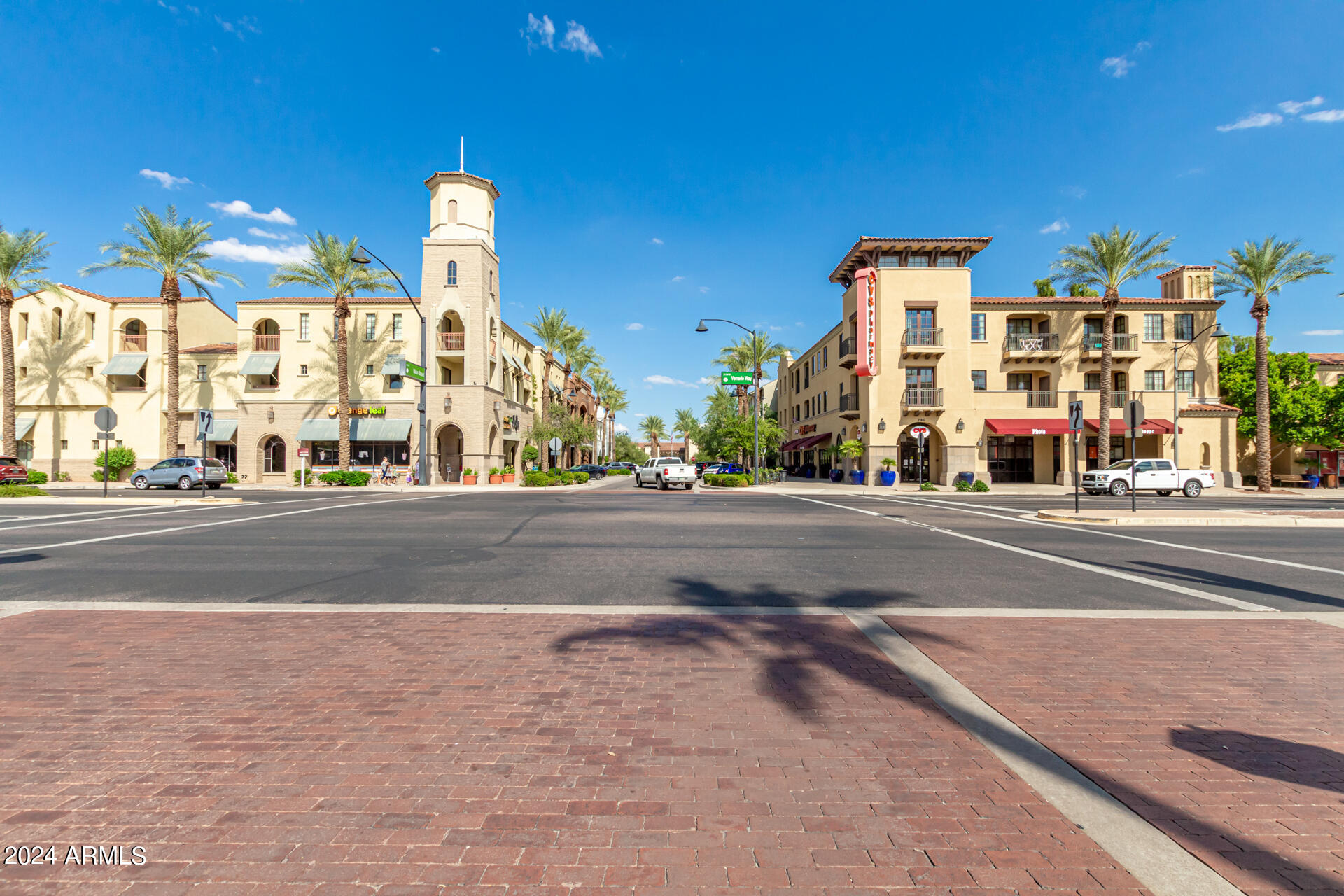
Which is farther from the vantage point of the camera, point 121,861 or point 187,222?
point 187,222

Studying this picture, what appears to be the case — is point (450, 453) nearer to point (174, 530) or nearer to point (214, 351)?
point (214, 351)

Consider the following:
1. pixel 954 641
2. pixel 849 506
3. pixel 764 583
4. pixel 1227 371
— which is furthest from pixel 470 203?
pixel 1227 371

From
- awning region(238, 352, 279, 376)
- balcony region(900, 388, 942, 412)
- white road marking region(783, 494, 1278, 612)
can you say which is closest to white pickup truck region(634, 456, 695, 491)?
balcony region(900, 388, 942, 412)

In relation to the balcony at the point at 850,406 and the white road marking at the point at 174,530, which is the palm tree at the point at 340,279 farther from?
the balcony at the point at 850,406

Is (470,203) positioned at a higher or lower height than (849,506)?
higher

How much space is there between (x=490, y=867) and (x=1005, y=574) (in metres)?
8.48

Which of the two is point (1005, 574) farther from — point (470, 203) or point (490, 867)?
point (470, 203)

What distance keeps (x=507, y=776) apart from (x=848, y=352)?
122ft

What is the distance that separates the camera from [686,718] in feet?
12.6

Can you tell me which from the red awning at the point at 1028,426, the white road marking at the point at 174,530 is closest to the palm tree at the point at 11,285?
the white road marking at the point at 174,530

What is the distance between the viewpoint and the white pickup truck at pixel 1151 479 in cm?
2627

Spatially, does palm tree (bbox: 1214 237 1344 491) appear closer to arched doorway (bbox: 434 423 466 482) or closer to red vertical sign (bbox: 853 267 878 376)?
red vertical sign (bbox: 853 267 878 376)

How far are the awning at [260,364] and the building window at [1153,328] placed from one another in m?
54.9

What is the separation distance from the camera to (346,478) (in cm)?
3225
